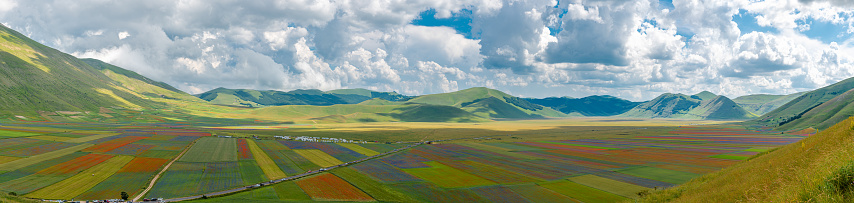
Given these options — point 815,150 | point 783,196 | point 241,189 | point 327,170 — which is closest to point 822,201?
point 783,196

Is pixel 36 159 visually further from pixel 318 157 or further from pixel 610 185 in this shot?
pixel 610 185

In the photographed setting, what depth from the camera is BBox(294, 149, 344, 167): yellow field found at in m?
96.6

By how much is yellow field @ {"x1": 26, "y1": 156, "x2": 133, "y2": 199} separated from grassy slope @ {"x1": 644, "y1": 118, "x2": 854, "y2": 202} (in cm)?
8557

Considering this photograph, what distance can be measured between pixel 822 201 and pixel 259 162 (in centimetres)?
10083

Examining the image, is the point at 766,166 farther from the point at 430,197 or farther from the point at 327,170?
the point at 327,170

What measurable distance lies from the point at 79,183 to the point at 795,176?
95.8 meters

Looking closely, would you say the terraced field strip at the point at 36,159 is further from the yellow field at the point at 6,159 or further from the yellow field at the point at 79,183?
the yellow field at the point at 79,183

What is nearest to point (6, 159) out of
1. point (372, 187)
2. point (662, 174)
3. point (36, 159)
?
point (36, 159)

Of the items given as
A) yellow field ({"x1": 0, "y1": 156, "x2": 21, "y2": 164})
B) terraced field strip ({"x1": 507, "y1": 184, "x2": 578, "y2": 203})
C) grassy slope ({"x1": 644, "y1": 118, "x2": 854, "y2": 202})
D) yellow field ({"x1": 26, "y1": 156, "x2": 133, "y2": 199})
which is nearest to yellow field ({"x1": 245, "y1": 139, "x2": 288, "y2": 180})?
yellow field ({"x1": 26, "y1": 156, "x2": 133, "y2": 199})

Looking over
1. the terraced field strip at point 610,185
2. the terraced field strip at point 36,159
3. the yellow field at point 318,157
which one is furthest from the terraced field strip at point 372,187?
the terraced field strip at point 36,159

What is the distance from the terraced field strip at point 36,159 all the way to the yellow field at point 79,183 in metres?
13.7

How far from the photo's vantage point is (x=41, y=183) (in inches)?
2510

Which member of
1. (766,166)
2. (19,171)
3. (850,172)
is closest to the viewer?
(850,172)

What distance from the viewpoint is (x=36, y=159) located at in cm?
8281
